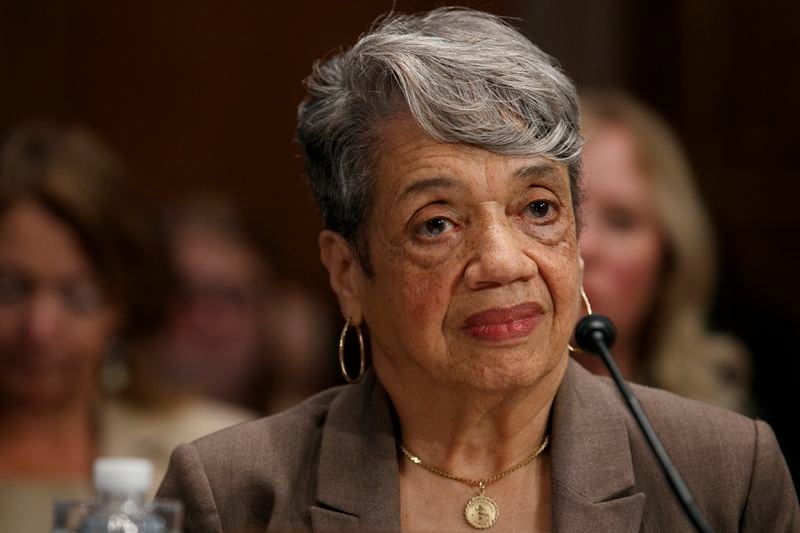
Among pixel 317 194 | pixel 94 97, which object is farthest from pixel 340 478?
pixel 94 97


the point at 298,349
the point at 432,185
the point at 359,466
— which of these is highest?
the point at 432,185

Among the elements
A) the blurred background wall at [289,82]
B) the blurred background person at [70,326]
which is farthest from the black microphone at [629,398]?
the blurred background wall at [289,82]

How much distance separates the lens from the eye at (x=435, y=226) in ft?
9.61

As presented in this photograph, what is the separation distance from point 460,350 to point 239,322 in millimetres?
3287

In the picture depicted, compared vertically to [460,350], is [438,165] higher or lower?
higher

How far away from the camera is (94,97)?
7070 mm

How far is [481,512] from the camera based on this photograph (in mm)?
2994

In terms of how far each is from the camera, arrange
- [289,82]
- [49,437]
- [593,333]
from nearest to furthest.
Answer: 1. [593,333]
2. [49,437]
3. [289,82]

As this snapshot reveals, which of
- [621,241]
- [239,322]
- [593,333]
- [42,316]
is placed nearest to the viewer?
[593,333]

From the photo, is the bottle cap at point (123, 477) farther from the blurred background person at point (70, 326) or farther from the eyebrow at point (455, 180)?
the blurred background person at point (70, 326)

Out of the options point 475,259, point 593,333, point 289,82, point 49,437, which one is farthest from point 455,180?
point 289,82

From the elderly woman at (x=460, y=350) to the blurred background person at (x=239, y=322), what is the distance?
2643 mm

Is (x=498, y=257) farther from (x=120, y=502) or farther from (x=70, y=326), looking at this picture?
(x=70, y=326)

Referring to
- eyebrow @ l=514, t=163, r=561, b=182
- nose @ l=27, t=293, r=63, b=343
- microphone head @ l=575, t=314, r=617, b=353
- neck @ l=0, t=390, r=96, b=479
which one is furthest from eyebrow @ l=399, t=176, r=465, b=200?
neck @ l=0, t=390, r=96, b=479
